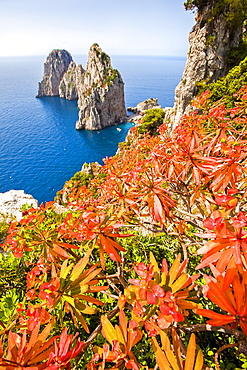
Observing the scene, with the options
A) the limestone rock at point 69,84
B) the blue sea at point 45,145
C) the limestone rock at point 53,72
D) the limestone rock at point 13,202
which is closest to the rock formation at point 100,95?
the blue sea at point 45,145

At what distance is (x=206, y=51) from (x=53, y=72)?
8402 cm

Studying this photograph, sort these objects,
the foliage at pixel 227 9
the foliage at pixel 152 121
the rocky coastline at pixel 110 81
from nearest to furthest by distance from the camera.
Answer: the foliage at pixel 227 9 → the rocky coastline at pixel 110 81 → the foliage at pixel 152 121

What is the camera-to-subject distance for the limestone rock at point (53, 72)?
79.2 meters

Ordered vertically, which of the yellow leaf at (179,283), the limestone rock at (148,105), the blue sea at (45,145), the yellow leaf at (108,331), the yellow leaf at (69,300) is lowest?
the blue sea at (45,145)

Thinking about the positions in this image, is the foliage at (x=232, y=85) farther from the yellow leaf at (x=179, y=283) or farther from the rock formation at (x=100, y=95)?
the rock formation at (x=100, y=95)

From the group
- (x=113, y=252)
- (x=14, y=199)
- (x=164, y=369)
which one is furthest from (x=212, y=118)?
(x=14, y=199)

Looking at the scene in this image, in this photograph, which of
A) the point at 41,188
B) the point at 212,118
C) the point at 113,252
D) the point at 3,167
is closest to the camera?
the point at 113,252

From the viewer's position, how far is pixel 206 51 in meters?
15.4

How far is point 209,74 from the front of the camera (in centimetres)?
1602

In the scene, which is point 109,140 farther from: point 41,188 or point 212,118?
point 212,118

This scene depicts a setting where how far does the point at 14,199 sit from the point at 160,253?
6.89m

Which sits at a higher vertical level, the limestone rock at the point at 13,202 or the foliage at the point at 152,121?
the foliage at the point at 152,121

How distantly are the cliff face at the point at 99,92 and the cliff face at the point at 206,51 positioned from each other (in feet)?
119

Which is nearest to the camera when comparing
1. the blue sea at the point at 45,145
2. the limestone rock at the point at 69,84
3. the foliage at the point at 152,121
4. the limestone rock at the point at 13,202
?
the limestone rock at the point at 13,202
